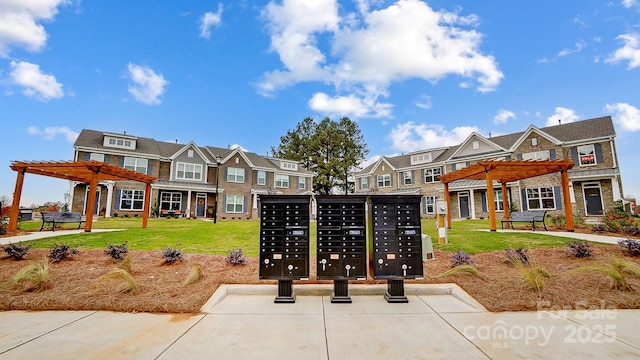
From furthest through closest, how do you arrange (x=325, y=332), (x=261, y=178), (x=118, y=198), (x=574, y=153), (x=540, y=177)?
(x=261, y=178), (x=118, y=198), (x=540, y=177), (x=574, y=153), (x=325, y=332)

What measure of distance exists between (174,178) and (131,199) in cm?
374

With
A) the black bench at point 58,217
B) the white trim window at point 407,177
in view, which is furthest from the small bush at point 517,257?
the white trim window at point 407,177

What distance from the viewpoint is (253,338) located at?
3.03 metres

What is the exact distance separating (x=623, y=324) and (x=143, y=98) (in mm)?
20348

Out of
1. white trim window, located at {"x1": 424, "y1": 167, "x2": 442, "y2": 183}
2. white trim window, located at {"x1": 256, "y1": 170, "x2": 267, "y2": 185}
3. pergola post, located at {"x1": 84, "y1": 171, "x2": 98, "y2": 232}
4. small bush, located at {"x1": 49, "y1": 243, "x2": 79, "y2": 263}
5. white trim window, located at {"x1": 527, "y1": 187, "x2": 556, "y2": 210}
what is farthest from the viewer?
white trim window, located at {"x1": 256, "y1": 170, "x2": 267, "y2": 185}

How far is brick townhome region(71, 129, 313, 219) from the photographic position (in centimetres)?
2259

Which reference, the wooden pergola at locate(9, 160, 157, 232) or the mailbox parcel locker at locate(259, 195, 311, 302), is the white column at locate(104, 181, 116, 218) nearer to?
the wooden pergola at locate(9, 160, 157, 232)

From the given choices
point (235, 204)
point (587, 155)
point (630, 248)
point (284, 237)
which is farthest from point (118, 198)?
point (587, 155)

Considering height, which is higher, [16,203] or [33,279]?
[16,203]

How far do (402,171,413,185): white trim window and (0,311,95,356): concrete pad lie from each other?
2913 centimetres

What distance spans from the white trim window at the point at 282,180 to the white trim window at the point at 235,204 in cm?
522

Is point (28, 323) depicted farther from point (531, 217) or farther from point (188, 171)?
point (188, 171)

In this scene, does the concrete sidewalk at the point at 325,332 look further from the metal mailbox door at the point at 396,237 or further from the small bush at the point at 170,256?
the small bush at the point at 170,256

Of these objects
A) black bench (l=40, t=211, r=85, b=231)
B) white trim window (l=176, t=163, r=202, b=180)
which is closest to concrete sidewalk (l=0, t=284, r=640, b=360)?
black bench (l=40, t=211, r=85, b=231)
